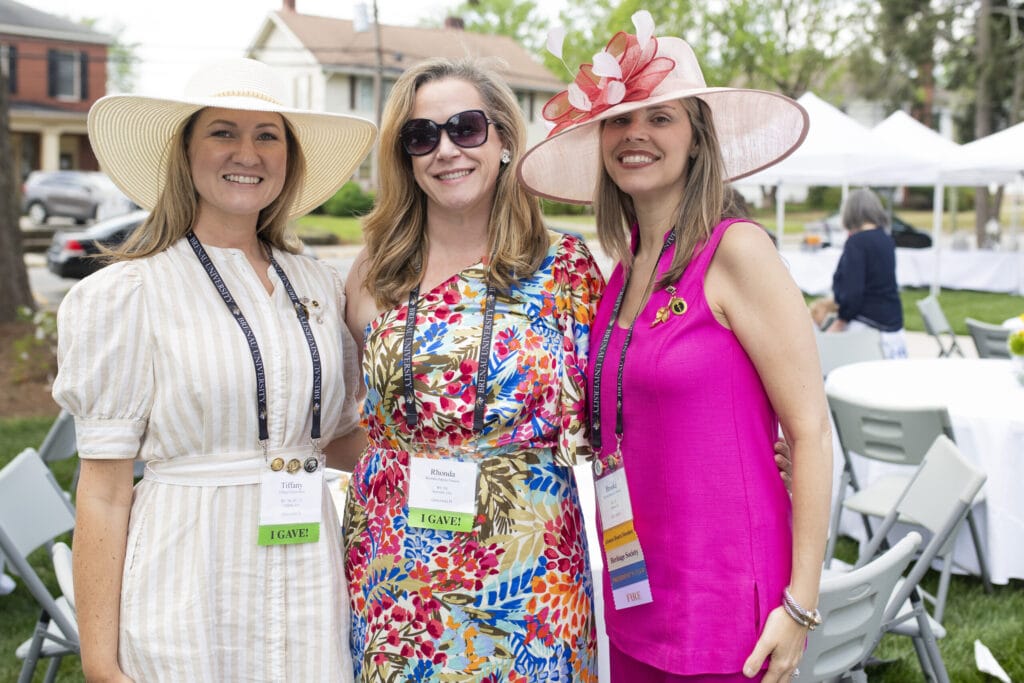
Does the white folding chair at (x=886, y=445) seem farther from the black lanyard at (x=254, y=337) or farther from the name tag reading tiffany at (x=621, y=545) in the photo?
the black lanyard at (x=254, y=337)

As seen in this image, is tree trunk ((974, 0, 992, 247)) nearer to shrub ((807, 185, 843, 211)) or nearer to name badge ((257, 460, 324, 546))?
shrub ((807, 185, 843, 211))

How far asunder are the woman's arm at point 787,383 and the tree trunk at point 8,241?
847cm

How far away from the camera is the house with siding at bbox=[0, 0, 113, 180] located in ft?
109

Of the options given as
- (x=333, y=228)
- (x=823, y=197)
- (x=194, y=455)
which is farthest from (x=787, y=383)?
(x=823, y=197)

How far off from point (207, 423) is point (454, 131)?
0.85 meters

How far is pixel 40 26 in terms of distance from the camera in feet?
107

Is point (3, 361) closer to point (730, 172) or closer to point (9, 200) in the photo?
point (9, 200)

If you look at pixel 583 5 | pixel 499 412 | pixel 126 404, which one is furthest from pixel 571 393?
pixel 583 5

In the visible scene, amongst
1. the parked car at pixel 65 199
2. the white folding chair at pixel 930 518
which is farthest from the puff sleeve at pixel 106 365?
the parked car at pixel 65 199

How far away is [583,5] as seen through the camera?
36.2m

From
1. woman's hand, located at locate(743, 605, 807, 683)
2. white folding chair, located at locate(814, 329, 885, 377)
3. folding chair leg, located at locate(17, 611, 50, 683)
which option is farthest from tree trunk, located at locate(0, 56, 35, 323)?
woman's hand, located at locate(743, 605, 807, 683)

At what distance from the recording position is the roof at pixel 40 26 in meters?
31.6

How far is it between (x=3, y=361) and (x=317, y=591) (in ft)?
24.6

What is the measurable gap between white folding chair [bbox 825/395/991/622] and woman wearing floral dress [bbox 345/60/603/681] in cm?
254
